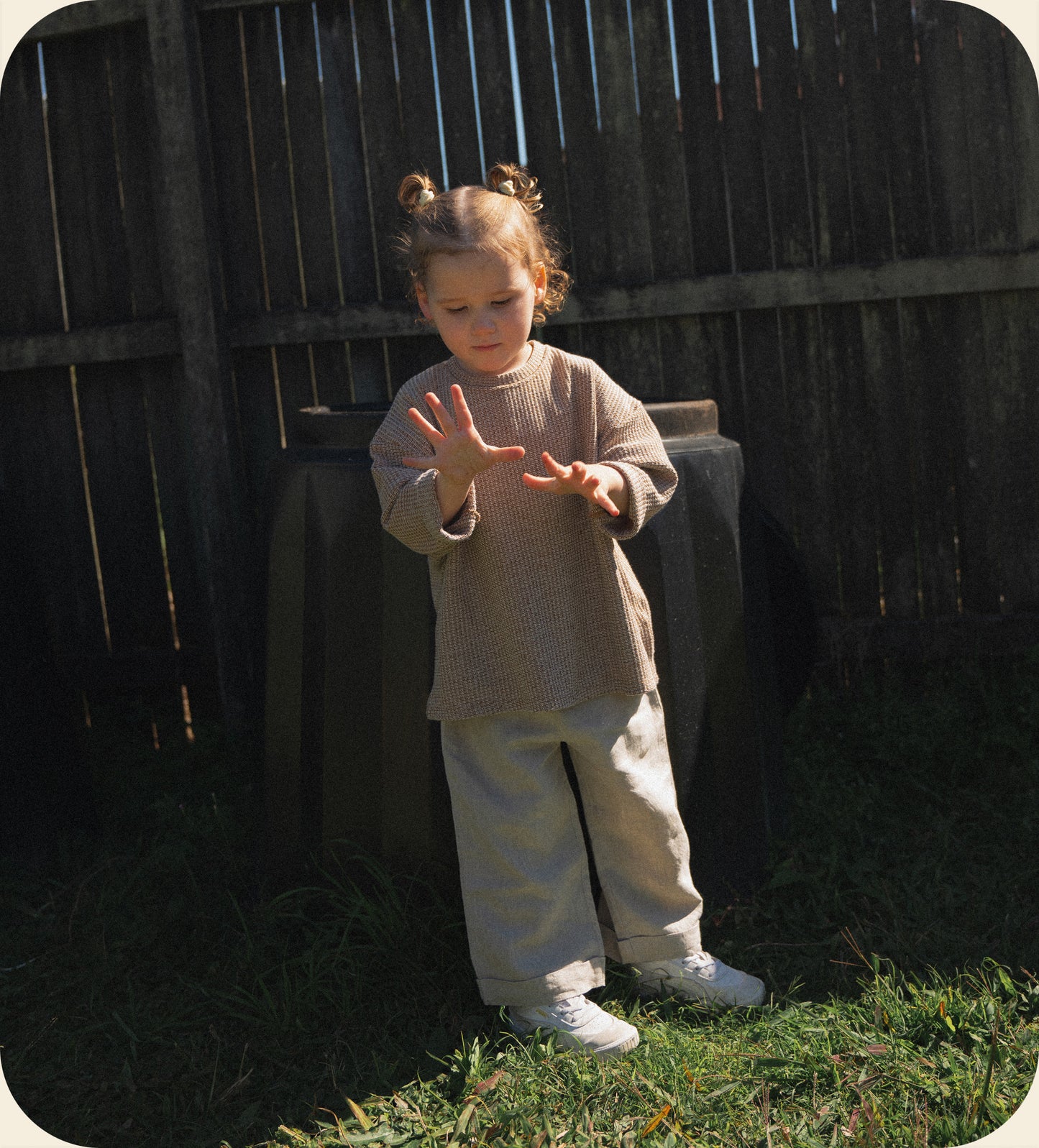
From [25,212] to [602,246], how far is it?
173 centimetres

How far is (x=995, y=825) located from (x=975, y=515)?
105cm

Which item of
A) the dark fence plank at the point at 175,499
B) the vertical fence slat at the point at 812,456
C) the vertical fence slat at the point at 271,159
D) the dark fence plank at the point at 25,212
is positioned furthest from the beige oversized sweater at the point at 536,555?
the dark fence plank at the point at 25,212

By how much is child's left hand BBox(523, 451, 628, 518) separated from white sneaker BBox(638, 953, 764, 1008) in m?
0.88

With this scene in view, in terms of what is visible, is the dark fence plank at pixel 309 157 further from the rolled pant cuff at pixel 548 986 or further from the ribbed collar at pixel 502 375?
the rolled pant cuff at pixel 548 986

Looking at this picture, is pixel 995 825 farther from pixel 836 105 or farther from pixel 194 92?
pixel 194 92

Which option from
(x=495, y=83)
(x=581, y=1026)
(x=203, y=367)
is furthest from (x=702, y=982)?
(x=495, y=83)

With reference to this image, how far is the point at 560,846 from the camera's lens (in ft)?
7.24

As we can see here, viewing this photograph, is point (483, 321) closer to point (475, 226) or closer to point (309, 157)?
point (475, 226)

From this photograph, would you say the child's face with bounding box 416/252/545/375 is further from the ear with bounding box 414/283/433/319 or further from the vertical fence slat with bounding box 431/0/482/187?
the vertical fence slat with bounding box 431/0/482/187

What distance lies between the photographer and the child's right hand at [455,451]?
6.21ft

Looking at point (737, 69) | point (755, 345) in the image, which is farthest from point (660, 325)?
point (737, 69)

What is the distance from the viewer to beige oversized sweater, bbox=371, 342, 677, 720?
6.91ft

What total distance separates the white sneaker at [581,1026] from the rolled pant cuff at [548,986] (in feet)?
0.04

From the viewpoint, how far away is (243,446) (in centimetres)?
362
